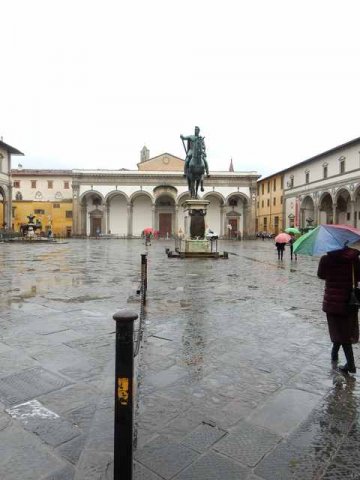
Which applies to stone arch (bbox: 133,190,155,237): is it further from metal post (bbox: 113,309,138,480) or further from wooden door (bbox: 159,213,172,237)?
metal post (bbox: 113,309,138,480)

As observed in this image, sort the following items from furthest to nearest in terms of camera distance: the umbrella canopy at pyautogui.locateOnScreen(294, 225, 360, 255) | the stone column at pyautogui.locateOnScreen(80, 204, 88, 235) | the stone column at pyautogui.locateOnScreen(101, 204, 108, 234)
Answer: the stone column at pyautogui.locateOnScreen(101, 204, 108, 234) → the stone column at pyautogui.locateOnScreen(80, 204, 88, 235) → the umbrella canopy at pyautogui.locateOnScreen(294, 225, 360, 255)

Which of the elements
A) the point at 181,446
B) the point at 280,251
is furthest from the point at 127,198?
the point at 181,446

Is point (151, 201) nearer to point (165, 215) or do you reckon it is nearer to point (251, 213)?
point (165, 215)

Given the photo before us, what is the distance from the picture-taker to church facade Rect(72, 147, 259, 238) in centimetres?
4669

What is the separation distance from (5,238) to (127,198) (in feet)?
61.0

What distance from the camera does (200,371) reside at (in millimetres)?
3422

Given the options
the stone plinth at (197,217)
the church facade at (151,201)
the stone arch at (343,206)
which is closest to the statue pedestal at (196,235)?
the stone plinth at (197,217)

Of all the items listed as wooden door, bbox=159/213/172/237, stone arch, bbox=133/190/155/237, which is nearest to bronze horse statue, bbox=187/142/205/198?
stone arch, bbox=133/190/155/237

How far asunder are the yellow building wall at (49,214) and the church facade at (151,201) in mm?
4011

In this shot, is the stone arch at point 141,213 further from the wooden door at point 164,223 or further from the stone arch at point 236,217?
the stone arch at point 236,217

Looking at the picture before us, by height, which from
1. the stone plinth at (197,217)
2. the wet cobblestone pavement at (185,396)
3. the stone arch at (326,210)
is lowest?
the wet cobblestone pavement at (185,396)

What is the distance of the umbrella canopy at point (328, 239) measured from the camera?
3.29 m

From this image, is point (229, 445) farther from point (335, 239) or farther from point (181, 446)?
point (335, 239)

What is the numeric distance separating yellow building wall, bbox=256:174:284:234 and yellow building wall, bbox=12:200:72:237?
29747 mm
